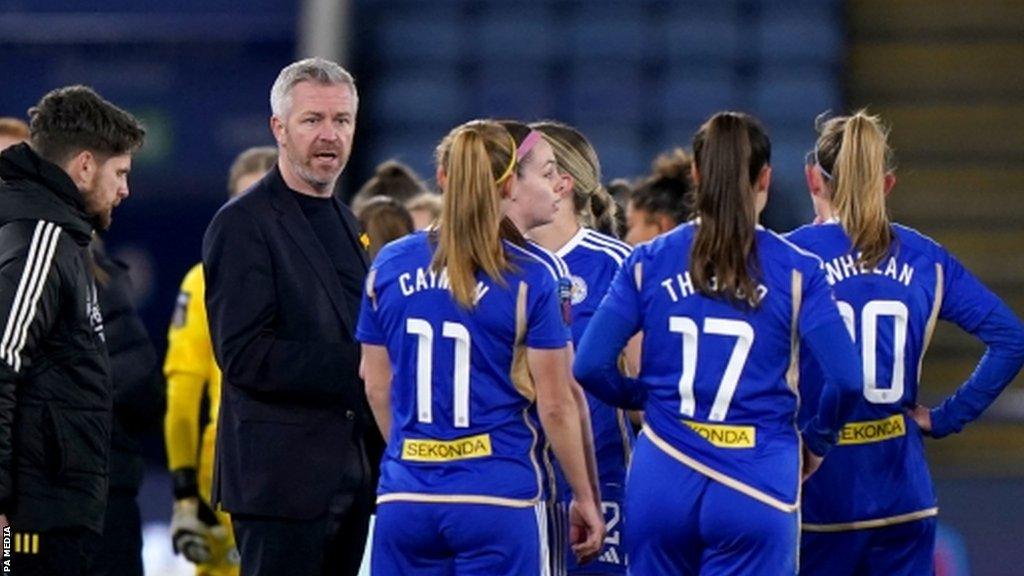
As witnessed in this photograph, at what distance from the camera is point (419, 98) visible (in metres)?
11.7

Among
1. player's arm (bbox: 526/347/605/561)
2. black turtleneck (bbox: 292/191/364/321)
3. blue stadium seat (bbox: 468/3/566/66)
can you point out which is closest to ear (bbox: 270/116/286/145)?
black turtleneck (bbox: 292/191/364/321)

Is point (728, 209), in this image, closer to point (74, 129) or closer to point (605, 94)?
point (74, 129)

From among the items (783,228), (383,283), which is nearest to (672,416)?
(383,283)

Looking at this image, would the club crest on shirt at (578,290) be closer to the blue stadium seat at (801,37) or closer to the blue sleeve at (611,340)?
the blue sleeve at (611,340)

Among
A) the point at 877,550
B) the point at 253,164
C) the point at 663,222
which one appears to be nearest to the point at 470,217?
the point at 877,550

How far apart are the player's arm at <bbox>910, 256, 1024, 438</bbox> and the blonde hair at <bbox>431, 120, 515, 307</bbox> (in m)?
1.26

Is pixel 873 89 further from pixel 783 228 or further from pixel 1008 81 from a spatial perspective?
pixel 783 228

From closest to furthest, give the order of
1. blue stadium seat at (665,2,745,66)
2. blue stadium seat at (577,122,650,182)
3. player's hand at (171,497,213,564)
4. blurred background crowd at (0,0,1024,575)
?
1. player's hand at (171,497,213,564)
2. blurred background crowd at (0,0,1024,575)
3. blue stadium seat at (577,122,650,182)
4. blue stadium seat at (665,2,745,66)

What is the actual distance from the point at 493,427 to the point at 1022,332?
1.45m

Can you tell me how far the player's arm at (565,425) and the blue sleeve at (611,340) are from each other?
0.05 meters

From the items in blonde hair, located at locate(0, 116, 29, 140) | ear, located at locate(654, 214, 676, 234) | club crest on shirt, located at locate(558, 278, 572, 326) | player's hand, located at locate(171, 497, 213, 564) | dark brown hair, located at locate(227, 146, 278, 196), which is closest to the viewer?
club crest on shirt, located at locate(558, 278, 572, 326)

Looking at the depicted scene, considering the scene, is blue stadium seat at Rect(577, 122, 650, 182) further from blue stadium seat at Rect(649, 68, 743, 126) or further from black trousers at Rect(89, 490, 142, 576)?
black trousers at Rect(89, 490, 142, 576)

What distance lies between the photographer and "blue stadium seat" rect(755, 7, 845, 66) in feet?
38.1

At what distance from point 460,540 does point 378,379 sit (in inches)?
19.7
